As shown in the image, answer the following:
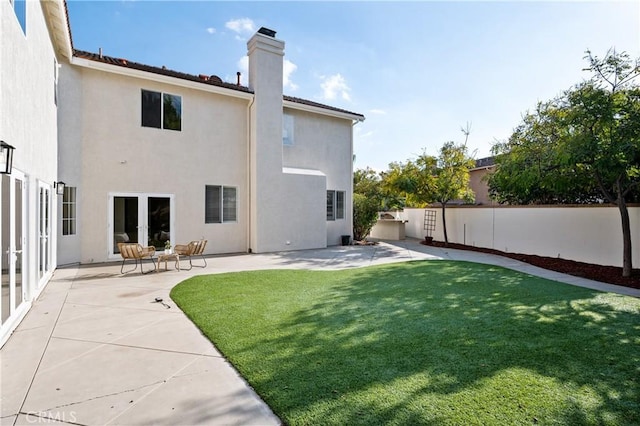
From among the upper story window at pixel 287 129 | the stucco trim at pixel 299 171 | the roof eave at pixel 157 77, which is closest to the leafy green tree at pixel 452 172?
the stucco trim at pixel 299 171

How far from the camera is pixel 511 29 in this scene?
439 inches

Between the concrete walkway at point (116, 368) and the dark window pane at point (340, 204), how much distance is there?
11.7 meters

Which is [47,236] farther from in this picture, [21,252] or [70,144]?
[70,144]

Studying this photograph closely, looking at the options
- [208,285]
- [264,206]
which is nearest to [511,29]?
[264,206]

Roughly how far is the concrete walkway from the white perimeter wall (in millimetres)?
13397

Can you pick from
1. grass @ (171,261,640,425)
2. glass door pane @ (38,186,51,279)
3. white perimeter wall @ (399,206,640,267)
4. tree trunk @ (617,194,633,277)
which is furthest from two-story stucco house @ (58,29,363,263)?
tree trunk @ (617,194,633,277)

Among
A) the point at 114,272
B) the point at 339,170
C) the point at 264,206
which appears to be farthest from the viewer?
the point at 339,170

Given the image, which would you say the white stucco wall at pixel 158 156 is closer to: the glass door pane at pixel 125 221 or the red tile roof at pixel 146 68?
the glass door pane at pixel 125 221

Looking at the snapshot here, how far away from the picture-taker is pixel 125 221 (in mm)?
12742

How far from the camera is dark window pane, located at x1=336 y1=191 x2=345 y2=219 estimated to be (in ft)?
61.8

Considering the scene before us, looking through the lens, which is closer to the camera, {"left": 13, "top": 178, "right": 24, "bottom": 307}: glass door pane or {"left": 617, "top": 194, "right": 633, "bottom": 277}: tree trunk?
{"left": 13, "top": 178, "right": 24, "bottom": 307}: glass door pane

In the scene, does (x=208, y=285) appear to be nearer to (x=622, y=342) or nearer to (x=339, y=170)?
(x=622, y=342)

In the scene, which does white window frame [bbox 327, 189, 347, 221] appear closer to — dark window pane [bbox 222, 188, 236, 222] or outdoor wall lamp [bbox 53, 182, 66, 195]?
dark window pane [bbox 222, 188, 236, 222]

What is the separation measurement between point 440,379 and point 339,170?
50.7ft
